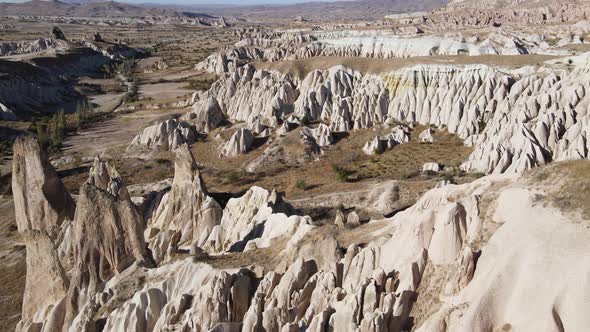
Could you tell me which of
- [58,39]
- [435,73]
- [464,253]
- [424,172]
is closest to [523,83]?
[435,73]

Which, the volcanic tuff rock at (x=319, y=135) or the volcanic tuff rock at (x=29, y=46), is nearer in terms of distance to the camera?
the volcanic tuff rock at (x=319, y=135)

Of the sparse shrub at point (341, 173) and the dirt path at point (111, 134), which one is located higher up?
the sparse shrub at point (341, 173)

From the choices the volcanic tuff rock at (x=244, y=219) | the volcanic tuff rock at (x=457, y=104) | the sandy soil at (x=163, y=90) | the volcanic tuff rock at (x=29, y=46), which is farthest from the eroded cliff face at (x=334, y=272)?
the volcanic tuff rock at (x=29, y=46)

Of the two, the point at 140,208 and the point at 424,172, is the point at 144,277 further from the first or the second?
the point at 424,172

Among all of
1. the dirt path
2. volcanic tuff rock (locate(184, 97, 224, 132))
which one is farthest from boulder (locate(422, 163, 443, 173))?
the dirt path

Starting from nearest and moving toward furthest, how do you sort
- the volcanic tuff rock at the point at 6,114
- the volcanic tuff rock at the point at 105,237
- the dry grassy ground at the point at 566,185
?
the dry grassy ground at the point at 566,185 → the volcanic tuff rock at the point at 105,237 → the volcanic tuff rock at the point at 6,114

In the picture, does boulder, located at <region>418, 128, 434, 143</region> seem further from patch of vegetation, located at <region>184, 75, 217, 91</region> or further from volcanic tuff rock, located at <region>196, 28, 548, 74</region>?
patch of vegetation, located at <region>184, 75, 217, 91</region>

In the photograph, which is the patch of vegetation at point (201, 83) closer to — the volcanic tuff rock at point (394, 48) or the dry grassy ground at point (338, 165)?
the volcanic tuff rock at point (394, 48)

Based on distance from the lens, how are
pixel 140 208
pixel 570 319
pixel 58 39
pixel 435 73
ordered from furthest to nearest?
1. pixel 58 39
2. pixel 435 73
3. pixel 140 208
4. pixel 570 319

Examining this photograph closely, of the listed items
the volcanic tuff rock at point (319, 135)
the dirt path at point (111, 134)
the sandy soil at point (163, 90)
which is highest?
the volcanic tuff rock at point (319, 135)

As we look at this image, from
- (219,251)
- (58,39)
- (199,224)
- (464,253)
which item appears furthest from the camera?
(58,39)

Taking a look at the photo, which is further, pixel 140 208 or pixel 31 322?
pixel 140 208
